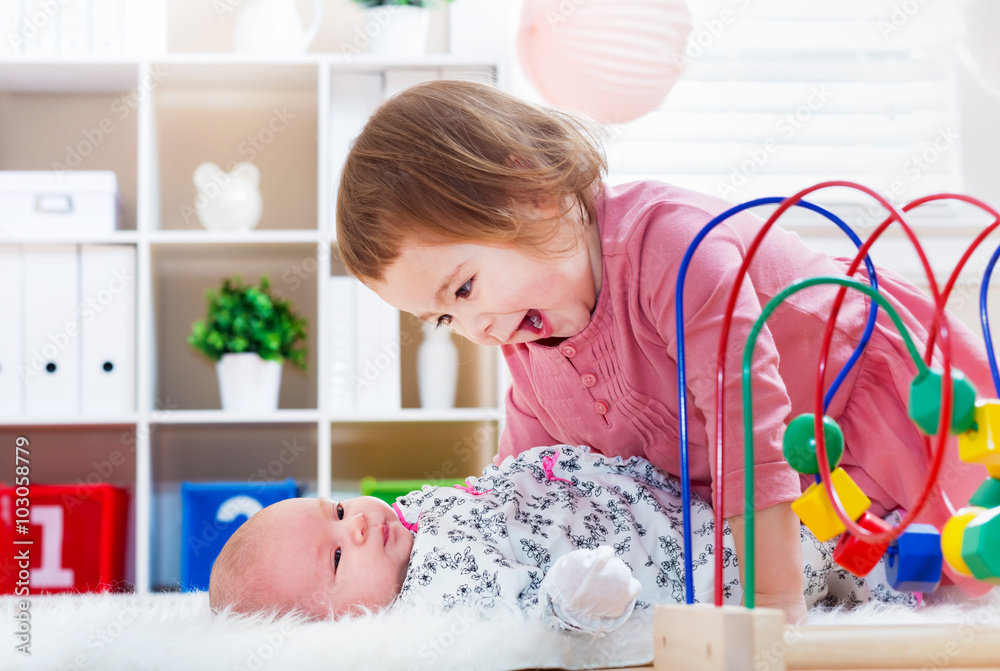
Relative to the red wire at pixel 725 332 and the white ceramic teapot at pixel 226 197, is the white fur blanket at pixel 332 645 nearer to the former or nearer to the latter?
the red wire at pixel 725 332

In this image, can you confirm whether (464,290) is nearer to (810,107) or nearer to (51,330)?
(51,330)

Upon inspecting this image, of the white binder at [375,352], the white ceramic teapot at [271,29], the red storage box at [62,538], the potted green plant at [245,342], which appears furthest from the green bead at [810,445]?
the white ceramic teapot at [271,29]

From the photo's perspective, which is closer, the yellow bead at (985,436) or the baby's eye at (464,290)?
the yellow bead at (985,436)

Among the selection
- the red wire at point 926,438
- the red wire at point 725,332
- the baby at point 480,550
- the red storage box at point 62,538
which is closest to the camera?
the red wire at point 926,438

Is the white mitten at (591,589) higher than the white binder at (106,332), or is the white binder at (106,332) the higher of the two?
the white binder at (106,332)

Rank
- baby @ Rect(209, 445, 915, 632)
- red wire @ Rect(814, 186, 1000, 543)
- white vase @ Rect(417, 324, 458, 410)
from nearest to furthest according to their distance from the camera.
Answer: red wire @ Rect(814, 186, 1000, 543), baby @ Rect(209, 445, 915, 632), white vase @ Rect(417, 324, 458, 410)

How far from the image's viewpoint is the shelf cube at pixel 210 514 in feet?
5.87

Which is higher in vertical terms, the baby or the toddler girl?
the toddler girl

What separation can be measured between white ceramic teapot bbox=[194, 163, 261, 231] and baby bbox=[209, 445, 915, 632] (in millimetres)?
1185

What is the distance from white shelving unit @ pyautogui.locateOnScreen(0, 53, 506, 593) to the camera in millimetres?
2025

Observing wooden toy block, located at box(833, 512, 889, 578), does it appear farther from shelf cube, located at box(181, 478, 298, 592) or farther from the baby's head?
shelf cube, located at box(181, 478, 298, 592)

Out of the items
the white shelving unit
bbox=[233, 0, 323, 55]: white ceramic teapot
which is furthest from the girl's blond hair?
bbox=[233, 0, 323, 55]: white ceramic teapot

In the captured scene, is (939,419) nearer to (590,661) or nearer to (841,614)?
(590,661)

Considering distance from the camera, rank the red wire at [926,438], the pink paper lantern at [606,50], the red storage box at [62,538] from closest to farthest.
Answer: the red wire at [926,438] → the pink paper lantern at [606,50] → the red storage box at [62,538]
